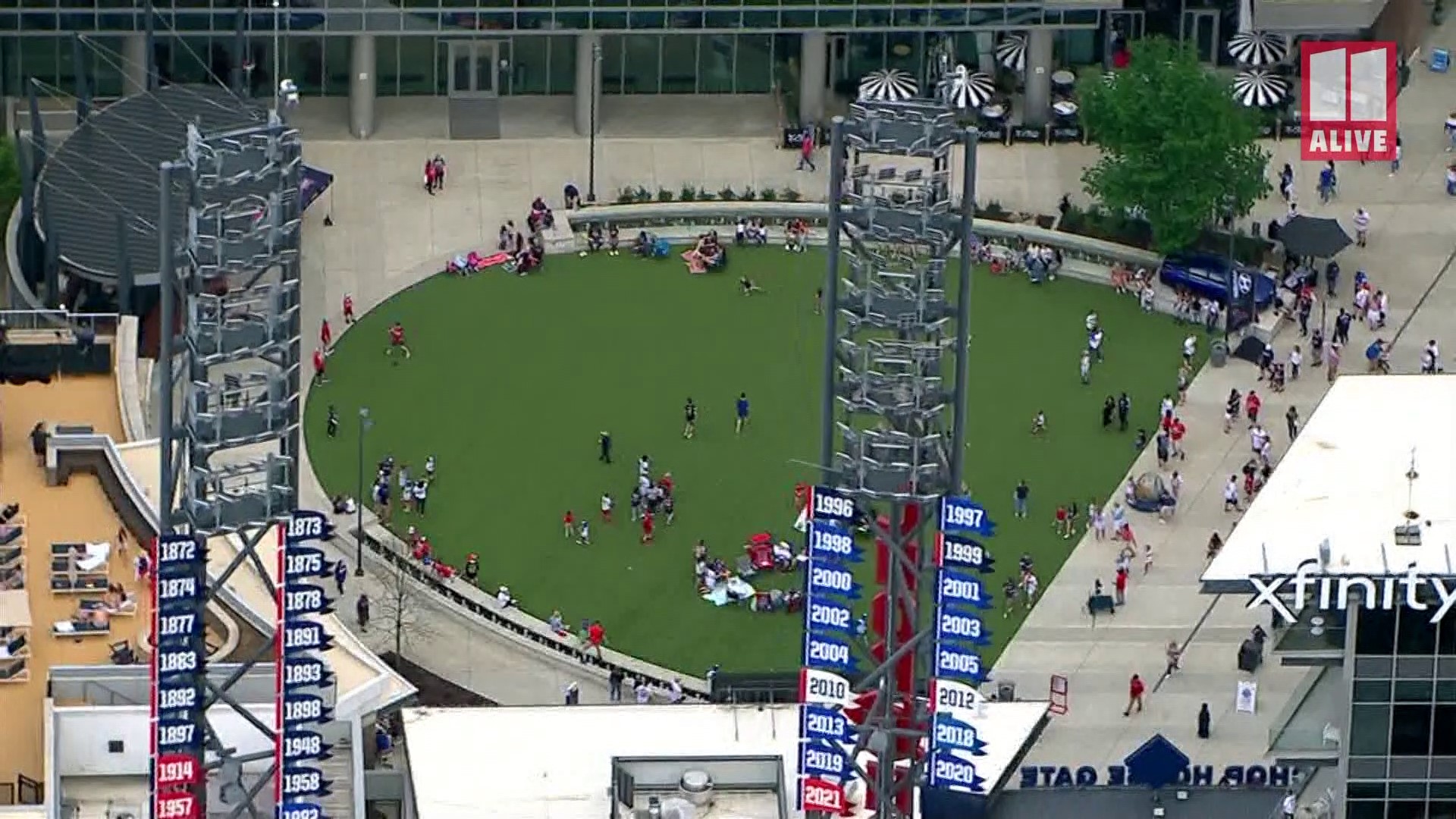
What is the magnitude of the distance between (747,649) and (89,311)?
25899 mm

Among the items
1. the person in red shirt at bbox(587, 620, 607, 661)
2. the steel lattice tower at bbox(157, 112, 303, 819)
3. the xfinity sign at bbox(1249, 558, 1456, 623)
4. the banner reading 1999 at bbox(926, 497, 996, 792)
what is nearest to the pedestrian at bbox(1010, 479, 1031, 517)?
the person in red shirt at bbox(587, 620, 607, 661)

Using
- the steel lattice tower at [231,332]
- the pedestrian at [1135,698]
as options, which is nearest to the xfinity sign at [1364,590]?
the steel lattice tower at [231,332]

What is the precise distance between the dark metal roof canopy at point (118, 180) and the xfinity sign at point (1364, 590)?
178 ft

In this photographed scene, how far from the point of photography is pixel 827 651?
14025cm

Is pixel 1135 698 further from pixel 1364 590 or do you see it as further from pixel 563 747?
pixel 1364 590

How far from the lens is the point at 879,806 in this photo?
5566 inches

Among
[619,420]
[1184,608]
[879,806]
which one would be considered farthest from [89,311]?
[879,806]

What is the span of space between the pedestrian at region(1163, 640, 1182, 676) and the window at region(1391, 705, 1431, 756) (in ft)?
104

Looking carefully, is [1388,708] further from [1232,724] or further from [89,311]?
[89,311]

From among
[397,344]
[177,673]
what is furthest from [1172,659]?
[177,673]

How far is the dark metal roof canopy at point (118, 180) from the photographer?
191375 mm

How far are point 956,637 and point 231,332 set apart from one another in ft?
58.1

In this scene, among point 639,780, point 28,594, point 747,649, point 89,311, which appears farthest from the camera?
point 89,311

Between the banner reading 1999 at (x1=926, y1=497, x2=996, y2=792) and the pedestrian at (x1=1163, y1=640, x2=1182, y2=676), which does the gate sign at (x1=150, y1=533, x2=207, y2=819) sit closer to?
the banner reading 1999 at (x1=926, y1=497, x2=996, y2=792)
